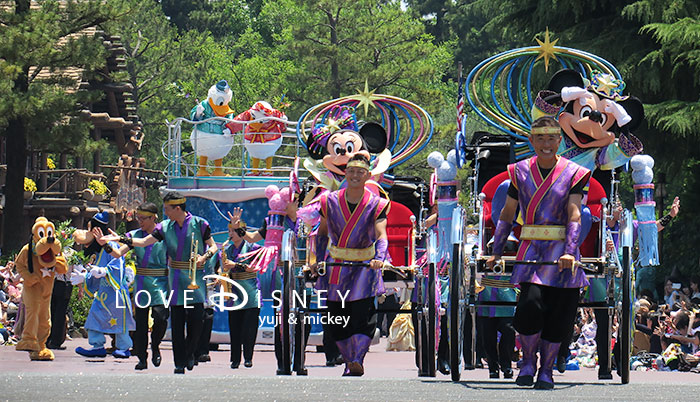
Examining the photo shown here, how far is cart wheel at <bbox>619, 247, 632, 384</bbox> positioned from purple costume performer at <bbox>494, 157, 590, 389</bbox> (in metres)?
0.30

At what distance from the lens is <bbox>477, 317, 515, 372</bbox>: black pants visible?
13.6 m

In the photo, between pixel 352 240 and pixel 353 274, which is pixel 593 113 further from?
pixel 353 274

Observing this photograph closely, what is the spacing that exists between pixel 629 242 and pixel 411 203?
15.4 ft

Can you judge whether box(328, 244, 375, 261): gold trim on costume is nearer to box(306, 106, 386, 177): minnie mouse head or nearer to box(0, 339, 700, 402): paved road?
box(306, 106, 386, 177): minnie mouse head

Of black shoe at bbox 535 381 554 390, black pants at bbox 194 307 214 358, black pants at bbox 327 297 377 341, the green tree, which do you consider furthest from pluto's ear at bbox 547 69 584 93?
the green tree

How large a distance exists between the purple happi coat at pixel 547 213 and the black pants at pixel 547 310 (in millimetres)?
109

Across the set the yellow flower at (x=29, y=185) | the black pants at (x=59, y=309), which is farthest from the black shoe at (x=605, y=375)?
the yellow flower at (x=29, y=185)

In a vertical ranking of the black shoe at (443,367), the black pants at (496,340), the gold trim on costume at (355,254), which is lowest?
the black shoe at (443,367)

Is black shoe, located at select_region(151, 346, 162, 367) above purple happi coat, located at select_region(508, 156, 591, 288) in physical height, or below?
below

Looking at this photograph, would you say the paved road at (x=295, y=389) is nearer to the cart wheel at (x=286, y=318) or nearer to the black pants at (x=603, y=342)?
the black pants at (x=603, y=342)

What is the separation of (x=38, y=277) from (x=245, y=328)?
239cm

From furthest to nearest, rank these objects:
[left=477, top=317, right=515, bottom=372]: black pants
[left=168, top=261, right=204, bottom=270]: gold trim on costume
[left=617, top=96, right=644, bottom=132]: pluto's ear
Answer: [left=168, top=261, right=204, bottom=270]: gold trim on costume < [left=477, top=317, right=515, bottom=372]: black pants < [left=617, top=96, right=644, bottom=132]: pluto's ear

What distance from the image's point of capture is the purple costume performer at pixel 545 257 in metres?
10.5

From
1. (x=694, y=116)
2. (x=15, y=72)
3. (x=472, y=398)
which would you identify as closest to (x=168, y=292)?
(x=472, y=398)
